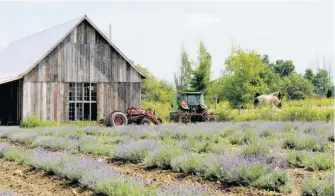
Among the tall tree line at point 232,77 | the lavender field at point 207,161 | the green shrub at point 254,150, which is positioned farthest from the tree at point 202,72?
the green shrub at point 254,150

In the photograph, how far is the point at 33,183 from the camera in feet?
30.2

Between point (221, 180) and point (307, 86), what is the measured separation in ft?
193

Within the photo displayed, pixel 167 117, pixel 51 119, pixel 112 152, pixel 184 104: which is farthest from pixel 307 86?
pixel 112 152

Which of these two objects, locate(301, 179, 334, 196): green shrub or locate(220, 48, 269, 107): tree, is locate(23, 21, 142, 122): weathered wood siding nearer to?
locate(220, 48, 269, 107): tree

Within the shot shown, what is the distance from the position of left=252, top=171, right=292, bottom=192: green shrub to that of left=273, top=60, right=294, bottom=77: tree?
77.2 metres

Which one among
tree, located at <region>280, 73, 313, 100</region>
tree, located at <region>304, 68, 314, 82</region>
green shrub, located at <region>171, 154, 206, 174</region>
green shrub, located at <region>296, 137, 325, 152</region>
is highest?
tree, located at <region>304, 68, 314, 82</region>

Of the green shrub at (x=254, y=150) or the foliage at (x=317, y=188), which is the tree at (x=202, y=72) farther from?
the foliage at (x=317, y=188)

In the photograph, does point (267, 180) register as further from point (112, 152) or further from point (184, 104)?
point (184, 104)

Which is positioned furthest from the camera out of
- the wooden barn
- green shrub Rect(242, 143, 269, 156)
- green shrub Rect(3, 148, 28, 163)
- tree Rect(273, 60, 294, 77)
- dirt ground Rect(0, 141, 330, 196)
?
tree Rect(273, 60, 294, 77)

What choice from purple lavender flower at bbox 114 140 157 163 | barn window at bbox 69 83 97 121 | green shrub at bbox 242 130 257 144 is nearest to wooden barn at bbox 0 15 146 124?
barn window at bbox 69 83 97 121

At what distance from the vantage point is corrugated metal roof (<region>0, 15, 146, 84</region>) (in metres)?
24.4

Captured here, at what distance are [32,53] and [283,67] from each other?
6322 cm

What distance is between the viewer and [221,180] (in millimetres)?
8141

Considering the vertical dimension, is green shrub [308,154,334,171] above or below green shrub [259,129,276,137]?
below
